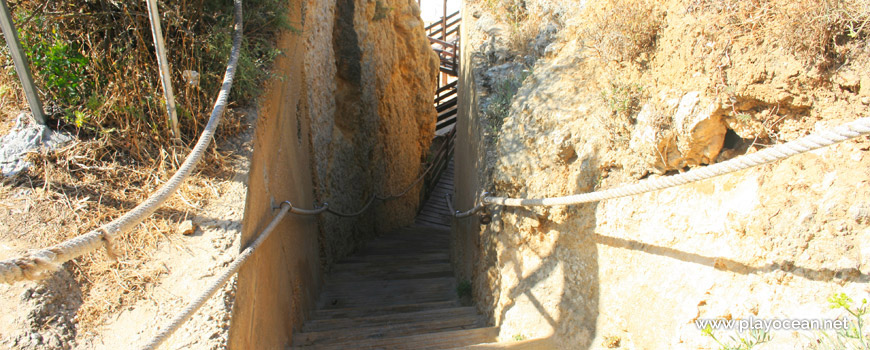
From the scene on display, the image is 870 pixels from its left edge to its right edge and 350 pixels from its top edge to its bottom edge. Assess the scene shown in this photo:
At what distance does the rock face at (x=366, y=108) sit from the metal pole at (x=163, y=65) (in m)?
2.29

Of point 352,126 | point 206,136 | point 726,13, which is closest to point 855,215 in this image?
point 726,13

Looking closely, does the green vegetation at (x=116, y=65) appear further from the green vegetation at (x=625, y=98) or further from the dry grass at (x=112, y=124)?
the green vegetation at (x=625, y=98)

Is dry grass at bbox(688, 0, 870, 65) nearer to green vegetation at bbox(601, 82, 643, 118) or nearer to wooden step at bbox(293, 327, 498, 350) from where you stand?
green vegetation at bbox(601, 82, 643, 118)

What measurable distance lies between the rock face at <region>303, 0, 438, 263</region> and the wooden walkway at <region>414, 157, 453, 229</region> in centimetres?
52

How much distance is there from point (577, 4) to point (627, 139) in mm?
1834

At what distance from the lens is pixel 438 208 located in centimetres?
1134

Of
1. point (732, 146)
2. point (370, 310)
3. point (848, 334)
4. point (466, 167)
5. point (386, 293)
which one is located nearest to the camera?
point (848, 334)

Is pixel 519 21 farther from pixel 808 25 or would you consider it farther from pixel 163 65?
pixel 163 65

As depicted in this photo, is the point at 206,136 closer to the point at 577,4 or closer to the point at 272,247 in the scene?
the point at 272,247

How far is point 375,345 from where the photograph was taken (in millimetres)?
3475

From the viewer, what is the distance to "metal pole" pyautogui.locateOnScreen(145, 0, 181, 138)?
2.37 meters

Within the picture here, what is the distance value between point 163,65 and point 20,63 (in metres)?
0.63

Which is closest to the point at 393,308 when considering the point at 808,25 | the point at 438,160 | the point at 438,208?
the point at 808,25

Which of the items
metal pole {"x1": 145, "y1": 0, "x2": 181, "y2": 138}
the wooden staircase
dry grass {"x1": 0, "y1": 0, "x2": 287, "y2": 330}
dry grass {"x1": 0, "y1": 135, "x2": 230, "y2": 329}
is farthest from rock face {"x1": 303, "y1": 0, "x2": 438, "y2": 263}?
dry grass {"x1": 0, "y1": 135, "x2": 230, "y2": 329}
